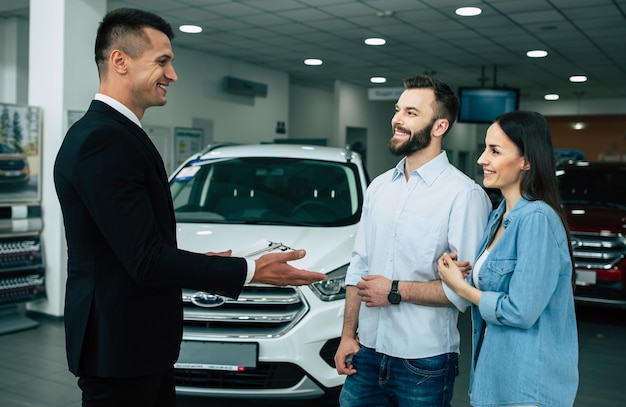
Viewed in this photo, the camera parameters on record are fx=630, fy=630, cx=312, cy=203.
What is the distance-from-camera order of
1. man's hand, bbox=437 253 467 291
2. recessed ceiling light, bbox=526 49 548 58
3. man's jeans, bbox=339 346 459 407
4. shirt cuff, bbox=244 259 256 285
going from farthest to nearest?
recessed ceiling light, bbox=526 49 548 58 → man's jeans, bbox=339 346 459 407 → man's hand, bbox=437 253 467 291 → shirt cuff, bbox=244 259 256 285

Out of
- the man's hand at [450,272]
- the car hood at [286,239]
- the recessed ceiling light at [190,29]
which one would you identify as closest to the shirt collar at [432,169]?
the man's hand at [450,272]

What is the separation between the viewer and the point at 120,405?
Result: 1.57 metres

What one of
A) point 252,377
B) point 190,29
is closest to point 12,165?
point 252,377

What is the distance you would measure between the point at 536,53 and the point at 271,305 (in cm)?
956

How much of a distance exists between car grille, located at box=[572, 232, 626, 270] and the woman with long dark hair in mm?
4532

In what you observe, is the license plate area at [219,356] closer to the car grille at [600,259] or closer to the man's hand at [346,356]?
the man's hand at [346,356]

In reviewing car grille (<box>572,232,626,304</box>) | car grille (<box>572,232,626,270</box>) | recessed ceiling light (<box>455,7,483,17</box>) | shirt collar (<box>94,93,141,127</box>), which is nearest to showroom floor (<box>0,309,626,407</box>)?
car grille (<box>572,232,626,304</box>)

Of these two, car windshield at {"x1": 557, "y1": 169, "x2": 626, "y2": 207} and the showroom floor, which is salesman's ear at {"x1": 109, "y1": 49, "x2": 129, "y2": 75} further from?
car windshield at {"x1": 557, "y1": 169, "x2": 626, "y2": 207}

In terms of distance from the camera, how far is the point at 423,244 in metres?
1.98

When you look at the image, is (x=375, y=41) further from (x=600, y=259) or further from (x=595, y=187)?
(x=600, y=259)

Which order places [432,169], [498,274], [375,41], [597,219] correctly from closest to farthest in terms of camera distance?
[498,274]
[432,169]
[597,219]
[375,41]

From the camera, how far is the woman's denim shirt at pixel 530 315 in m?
1.66

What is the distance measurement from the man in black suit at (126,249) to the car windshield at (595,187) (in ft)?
19.4

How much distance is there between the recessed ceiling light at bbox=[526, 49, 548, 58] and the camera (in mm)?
10938
